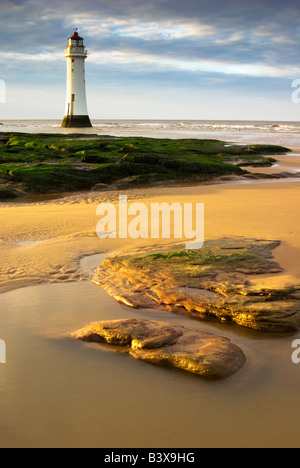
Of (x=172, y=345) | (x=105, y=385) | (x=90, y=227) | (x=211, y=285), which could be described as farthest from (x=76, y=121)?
(x=105, y=385)

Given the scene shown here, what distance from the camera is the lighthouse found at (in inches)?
1729

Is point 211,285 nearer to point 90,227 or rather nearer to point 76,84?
point 90,227

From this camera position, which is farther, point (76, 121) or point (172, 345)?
point (76, 121)

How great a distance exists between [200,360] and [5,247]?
12.3 ft

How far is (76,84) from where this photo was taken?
4509 centimetres

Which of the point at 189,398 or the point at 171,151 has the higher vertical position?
the point at 171,151

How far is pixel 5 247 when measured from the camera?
620 cm

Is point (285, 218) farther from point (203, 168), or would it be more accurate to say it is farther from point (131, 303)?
point (203, 168)

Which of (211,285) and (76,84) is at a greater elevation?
(76,84)

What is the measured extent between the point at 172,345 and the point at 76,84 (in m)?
44.7

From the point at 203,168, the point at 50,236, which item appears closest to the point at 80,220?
the point at 50,236

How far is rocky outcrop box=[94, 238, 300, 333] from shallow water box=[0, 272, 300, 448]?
0.61 feet

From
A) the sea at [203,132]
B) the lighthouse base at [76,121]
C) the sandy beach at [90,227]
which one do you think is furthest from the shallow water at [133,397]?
the lighthouse base at [76,121]

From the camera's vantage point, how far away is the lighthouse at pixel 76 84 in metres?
43.9
